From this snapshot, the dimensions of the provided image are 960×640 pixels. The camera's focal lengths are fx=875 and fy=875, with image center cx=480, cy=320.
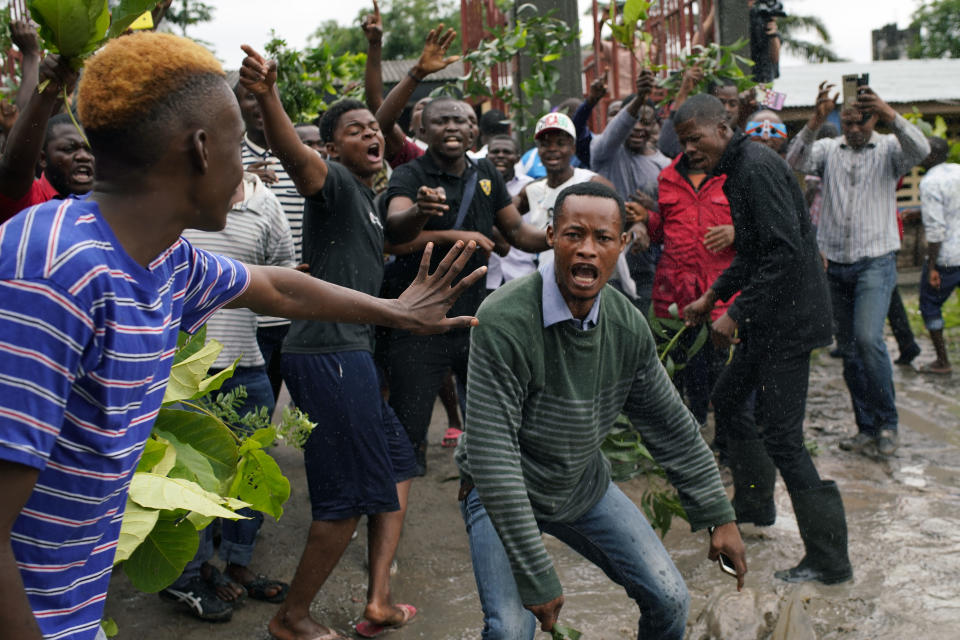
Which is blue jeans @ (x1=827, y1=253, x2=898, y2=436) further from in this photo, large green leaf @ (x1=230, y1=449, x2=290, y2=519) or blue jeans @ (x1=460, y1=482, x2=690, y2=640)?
large green leaf @ (x1=230, y1=449, x2=290, y2=519)

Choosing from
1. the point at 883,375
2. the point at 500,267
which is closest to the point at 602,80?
the point at 500,267

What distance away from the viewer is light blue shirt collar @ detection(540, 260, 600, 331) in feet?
9.04

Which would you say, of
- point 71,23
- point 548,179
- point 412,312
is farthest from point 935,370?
point 71,23

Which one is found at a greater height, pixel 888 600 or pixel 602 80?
pixel 602 80

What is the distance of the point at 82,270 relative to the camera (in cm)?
144

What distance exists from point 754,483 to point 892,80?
14558 mm

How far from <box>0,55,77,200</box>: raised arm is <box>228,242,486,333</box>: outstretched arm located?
0.82 metres

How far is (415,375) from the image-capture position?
434 centimetres

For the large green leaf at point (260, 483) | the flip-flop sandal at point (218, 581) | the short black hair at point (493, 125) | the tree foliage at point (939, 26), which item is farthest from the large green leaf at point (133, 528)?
the tree foliage at point (939, 26)

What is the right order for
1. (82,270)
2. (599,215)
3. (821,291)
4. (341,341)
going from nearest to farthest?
1. (82,270)
2. (599,215)
3. (341,341)
4. (821,291)

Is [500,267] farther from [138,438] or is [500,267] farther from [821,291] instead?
[138,438]

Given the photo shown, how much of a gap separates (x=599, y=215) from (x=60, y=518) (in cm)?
191

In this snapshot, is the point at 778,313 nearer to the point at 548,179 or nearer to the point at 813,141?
the point at 548,179

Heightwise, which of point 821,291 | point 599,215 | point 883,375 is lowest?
point 883,375
